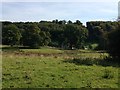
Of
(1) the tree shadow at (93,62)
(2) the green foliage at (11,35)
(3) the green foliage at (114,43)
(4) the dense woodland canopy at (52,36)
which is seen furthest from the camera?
(2) the green foliage at (11,35)

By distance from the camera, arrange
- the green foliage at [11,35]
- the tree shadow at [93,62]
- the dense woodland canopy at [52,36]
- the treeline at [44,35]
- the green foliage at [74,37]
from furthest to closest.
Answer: the green foliage at [74,37] < the green foliage at [11,35] < the treeline at [44,35] < the dense woodland canopy at [52,36] < the tree shadow at [93,62]

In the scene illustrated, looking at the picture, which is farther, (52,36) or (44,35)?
(52,36)

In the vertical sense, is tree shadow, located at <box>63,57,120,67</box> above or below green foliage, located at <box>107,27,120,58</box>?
below

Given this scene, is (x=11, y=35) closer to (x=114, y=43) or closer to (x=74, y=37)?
(x=74, y=37)

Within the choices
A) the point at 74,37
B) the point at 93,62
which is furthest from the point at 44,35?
the point at 93,62

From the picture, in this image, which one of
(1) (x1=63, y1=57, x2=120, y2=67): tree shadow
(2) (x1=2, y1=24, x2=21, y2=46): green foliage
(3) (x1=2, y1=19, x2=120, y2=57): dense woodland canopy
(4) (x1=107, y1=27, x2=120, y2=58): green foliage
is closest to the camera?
(1) (x1=63, y1=57, x2=120, y2=67): tree shadow

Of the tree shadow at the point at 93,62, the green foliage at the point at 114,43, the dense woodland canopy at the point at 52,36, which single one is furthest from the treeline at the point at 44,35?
the tree shadow at the point at 93,62

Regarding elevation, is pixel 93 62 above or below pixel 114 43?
below

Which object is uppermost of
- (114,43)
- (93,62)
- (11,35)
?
(114,43)

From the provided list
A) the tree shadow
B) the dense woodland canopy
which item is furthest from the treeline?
the tree shadow

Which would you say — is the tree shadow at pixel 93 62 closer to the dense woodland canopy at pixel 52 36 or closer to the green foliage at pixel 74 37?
the dense woodland canopy at pixel 52 36

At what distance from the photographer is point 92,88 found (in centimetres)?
1659

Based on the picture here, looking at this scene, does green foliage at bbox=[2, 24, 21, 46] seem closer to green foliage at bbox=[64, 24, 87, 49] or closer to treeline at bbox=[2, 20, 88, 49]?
treeline at bbox=[2, 20, 88, 49]

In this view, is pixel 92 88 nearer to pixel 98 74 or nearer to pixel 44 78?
pixel 44 78
